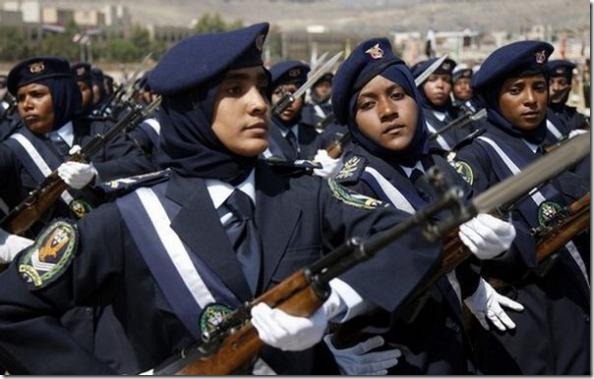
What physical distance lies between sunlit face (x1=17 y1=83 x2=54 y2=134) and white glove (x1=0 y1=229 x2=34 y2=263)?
2.03 metres

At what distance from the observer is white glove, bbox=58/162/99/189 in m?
5.68

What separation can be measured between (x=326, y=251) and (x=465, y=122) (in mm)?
5344

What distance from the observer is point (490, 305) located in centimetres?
405

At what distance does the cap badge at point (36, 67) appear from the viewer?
25.4 ft

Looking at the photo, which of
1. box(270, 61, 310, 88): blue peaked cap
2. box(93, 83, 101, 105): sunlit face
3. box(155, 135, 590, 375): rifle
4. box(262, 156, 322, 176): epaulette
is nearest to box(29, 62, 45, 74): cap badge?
box(270, 61, 310, 88): blue peaked cap

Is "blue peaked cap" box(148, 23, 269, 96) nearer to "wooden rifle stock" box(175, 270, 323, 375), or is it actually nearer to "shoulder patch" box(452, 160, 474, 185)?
"wooden rifle stock" box(175, 270, 323, 375)

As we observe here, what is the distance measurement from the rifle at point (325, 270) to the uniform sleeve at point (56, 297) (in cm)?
32

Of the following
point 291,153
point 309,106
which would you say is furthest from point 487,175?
point 309,106

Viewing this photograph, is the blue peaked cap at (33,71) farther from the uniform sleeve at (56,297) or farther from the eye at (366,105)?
the uniform sleeve at (56,297)

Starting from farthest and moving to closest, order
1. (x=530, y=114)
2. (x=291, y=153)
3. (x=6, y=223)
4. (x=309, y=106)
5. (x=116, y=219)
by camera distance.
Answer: (x=309, y=106) → (x=291, y=153) → (x=6, y=223) → (x=530, y=114) → (x=116, y=219)

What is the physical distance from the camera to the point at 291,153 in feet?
30.0

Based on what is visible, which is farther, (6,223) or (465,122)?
(465,122)

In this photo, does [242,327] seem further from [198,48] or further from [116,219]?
[198,48]

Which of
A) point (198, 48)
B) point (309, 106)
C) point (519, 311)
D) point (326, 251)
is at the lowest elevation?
point (309, 106)
